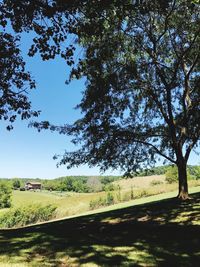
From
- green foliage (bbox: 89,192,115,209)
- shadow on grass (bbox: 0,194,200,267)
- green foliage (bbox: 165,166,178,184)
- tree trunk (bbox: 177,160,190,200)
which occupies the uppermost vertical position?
green foliage (bbox: 165,166,178,184)

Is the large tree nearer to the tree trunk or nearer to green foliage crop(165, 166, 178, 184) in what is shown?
the tree trunk

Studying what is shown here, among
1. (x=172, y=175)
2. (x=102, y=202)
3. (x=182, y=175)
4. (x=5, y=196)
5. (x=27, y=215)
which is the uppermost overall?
(x=172, y=175)

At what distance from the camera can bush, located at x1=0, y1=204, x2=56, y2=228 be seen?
52644 mm

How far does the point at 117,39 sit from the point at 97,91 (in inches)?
124

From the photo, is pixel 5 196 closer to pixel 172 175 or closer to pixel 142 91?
pixel 172 175

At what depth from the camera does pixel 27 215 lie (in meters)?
64.6

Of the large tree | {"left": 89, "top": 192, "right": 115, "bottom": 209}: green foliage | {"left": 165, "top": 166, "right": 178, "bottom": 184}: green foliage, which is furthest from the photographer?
{"left": 165, "top": 166, "right": 178, "bottom": 184}: green foliage

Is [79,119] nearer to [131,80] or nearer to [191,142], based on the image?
[131,80]

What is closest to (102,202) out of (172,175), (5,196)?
(172,175)

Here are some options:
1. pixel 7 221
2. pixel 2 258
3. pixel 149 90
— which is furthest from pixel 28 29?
pixel 7 221

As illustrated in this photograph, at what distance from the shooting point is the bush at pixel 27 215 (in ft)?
173

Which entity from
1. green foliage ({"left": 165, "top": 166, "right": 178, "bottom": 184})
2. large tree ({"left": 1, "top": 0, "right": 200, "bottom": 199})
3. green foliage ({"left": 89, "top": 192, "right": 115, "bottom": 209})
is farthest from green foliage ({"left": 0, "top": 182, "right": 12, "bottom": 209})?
large tree ({"left": 1, "top": 0, "right": 200, "bottom": 199})

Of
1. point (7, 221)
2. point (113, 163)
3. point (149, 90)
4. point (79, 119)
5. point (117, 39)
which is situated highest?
point (117, 39)

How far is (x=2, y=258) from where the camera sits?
8789mm
